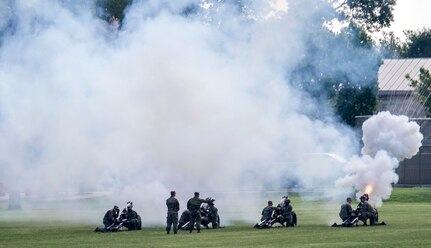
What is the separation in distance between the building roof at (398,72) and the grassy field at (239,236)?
87484mm

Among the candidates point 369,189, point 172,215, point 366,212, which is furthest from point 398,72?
point 172,215

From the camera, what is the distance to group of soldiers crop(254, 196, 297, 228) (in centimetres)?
5898

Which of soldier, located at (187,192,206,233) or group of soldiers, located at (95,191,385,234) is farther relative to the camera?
group of soldiers, located at (95,191,385,234)

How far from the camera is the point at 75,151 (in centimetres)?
6359

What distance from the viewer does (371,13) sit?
93625 mm

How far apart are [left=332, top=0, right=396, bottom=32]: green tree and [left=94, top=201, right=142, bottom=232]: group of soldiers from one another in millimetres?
33874

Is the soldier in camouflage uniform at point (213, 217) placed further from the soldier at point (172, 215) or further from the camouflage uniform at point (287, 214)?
the soldier at point (172, 215)

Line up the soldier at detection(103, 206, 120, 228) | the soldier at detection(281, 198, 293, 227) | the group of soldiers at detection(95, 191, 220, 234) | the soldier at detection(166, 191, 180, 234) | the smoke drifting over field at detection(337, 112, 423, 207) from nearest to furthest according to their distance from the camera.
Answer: the soldier at detection(166, 191, 180, 234)
the group of soldiers at detection(95, 191, 220, 234)
the soldier at detection(103, 206, 120, 228)
the soldier at detection(281, 198, 293, 227)
the smoke drifting over field at detection(337, 112, 423, 207)

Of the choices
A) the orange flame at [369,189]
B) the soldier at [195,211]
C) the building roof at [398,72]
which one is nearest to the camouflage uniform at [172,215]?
the soldier at [195,211]

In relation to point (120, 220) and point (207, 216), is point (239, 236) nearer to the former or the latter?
point (207, 216)

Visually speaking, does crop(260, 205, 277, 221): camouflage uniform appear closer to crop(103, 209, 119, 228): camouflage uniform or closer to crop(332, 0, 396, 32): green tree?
crop(103, 209, 119, 228): camouflage uniform

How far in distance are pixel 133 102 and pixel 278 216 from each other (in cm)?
973

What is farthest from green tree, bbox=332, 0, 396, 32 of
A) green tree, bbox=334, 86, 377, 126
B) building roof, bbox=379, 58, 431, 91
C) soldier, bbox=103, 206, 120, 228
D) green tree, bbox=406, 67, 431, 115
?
building roof, bbox=379, 58, 431, 91

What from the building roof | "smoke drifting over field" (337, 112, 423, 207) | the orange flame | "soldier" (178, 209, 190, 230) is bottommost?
"soldier" (178, 209, 190, 230)
